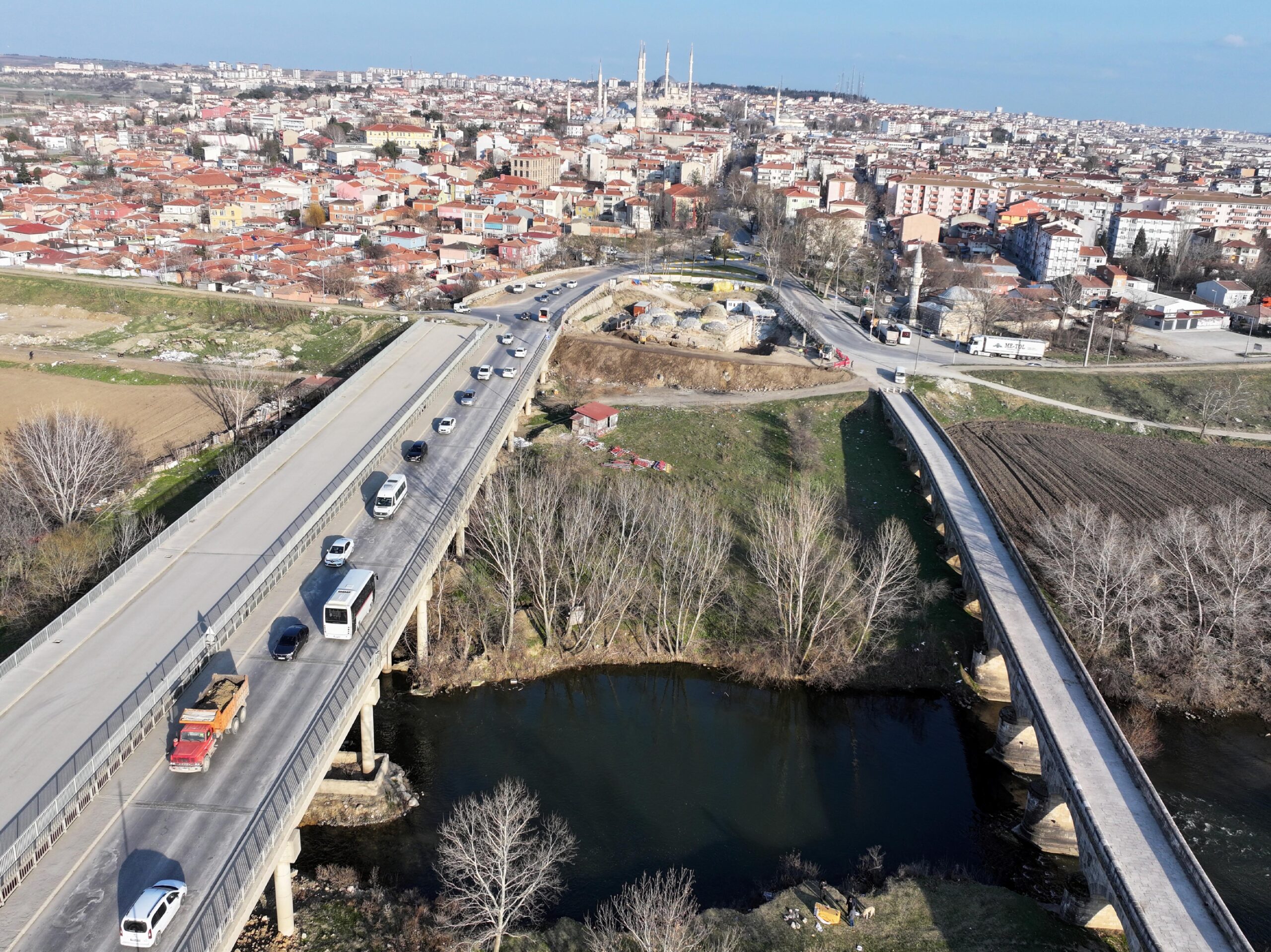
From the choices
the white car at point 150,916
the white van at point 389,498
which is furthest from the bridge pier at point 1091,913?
the white van at point 389,498

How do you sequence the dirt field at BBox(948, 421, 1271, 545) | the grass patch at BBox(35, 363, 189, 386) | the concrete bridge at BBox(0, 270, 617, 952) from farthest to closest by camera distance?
the grass patch at BBox(35, 363, 189, 386) < the dirt field at BBox(948, 421, 1271, 545) < the concrete bridge at BBox(0, 270, 617, 952)

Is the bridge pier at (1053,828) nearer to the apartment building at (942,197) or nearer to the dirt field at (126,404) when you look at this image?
the dirt field at (126,404)

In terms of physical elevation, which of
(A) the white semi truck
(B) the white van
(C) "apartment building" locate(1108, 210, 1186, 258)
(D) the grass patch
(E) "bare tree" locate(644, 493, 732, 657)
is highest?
(C) "apartment building" locate(1108, 210, 1186, 258)

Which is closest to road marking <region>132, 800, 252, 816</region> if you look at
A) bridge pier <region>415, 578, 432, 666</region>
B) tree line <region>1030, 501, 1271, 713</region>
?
bridge pier <region>415, 578, 432, 666</region>

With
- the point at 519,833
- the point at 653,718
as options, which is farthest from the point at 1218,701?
the point at 519,833

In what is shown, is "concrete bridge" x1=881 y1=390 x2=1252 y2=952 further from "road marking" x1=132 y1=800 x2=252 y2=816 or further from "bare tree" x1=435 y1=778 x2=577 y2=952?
"road marking" x1=132 y1=800 x2=252 y2=816

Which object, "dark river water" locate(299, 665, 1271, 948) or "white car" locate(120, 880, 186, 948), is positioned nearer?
"white car" locate(120, 880, 186, 948)
